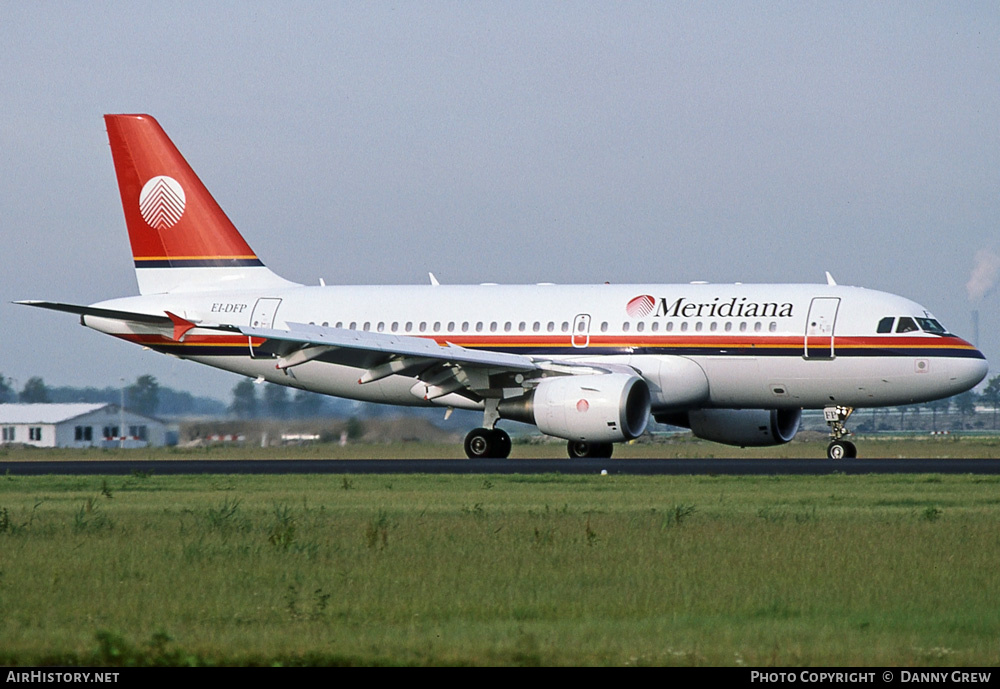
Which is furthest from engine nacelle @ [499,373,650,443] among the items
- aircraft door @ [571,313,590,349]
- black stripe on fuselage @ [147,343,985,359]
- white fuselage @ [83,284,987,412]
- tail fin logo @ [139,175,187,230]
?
tail fin logo @ [139,175,187,230]

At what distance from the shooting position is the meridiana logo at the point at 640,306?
109 feet

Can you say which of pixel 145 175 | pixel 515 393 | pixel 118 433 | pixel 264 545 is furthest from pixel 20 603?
pixel 118 433

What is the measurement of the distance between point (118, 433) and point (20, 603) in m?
74.8

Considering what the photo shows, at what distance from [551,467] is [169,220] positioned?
15068 millimetres

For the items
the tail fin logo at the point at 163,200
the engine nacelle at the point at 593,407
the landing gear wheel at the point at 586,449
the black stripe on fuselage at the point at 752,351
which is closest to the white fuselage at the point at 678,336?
the black stripe on fuselage at the point at 752,351

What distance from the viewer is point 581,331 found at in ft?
111

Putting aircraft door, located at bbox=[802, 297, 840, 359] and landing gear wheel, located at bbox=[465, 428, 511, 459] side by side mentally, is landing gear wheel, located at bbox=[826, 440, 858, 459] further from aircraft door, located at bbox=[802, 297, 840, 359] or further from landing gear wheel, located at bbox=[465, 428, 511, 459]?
landing gear wheel, located at bbox=[465, 428, 511, 459]

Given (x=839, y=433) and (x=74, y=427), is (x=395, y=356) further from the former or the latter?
(x=74, y=427)

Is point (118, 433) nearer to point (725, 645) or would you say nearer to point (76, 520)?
point (76, 520)

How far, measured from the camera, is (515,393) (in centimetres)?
3344

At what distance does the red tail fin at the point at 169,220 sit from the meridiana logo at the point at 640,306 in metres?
10.7

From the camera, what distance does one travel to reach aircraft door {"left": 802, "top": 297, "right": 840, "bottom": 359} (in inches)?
1245

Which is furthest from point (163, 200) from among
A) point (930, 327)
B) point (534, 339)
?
point (930, 327)

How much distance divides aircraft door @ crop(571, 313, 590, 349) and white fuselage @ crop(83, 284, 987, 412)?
0.02 meters
